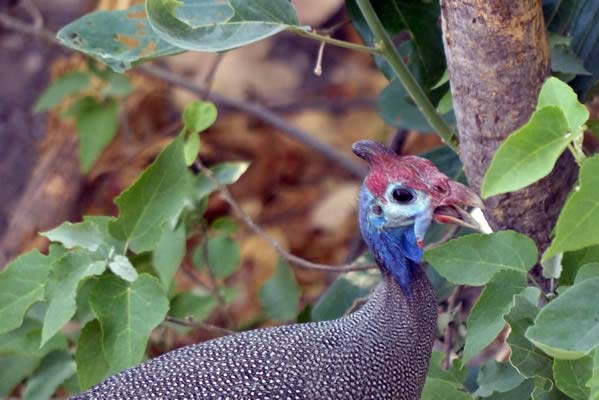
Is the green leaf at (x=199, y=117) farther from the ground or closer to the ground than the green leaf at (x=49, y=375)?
farther from the ground

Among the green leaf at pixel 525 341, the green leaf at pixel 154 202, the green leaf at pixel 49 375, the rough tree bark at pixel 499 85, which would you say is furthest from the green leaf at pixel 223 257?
the green leaf at pixel 525 341

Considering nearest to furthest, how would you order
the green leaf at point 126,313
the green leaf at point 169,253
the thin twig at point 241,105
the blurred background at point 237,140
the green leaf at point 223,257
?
the green leaf at point 126,313 < the green leaf at point 169,253 < the green leaf at point 223,257 < the thin twig at point 241,105 < the blurred background at point 237,140

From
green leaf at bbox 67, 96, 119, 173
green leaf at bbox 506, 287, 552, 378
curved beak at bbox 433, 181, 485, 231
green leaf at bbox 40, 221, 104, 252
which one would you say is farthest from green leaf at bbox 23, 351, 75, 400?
green leaf at bbox 67, 96, 119, 173

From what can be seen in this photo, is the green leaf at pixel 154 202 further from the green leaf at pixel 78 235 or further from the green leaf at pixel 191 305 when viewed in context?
the green leaf at pixel 191 305

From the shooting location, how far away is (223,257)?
2.53 metres

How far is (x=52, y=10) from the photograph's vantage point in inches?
154

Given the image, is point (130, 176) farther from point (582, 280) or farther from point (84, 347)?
point (582, 280)

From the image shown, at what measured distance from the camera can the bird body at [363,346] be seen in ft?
5.68

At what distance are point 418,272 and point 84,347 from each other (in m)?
0.55

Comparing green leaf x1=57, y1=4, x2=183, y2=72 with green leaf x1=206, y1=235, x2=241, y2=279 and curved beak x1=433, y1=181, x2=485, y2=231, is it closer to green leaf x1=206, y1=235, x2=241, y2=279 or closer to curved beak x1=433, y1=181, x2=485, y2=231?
curved beak x1=433, y1=181, x2=485, y2=231

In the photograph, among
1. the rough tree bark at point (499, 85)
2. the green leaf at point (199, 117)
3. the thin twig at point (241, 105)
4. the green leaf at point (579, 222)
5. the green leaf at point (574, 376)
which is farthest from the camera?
the thin twig at point (241, 105)

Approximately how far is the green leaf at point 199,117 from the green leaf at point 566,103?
30.2 inches

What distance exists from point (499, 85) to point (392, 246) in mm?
303

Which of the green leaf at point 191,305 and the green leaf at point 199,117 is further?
the green leaf at point 191,305
